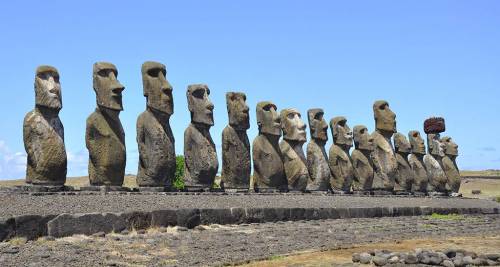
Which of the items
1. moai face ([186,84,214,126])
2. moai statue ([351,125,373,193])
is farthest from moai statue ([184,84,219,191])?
moai statue ([351,125,373,193])

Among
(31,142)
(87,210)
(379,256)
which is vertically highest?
(31,142)

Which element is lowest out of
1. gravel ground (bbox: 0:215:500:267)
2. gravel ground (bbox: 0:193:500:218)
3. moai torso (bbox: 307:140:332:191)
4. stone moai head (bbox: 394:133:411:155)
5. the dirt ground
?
the dirt ground

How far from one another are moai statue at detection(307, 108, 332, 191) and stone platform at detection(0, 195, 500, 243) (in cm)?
276

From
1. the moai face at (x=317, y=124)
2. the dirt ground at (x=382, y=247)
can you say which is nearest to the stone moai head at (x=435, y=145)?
the moai face at (x=317, y=124)

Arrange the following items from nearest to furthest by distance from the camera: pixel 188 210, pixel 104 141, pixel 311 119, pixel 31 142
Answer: pixel 188 210
pixel 31 142
pixel 104 141
pixel 311 119

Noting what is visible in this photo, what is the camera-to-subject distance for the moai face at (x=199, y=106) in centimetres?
1647

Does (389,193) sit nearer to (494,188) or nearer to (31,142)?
(31,142)

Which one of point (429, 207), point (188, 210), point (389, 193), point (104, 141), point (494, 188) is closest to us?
point (188, 210)

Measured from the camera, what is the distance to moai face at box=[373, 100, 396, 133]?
24.8m

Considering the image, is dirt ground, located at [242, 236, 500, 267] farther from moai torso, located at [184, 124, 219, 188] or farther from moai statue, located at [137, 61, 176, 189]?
moai torso, located at [184, 124, 219, 188]

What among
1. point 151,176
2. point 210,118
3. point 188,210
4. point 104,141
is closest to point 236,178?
point 210,118

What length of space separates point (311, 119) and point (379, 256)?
13.0 meters

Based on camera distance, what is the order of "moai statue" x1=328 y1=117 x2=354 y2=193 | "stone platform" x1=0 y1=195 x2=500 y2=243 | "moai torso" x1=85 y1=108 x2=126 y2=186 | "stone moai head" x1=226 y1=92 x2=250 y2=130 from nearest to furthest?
"stone platform" x1=0 y1=195 x2=500 y2=243
"moai torso" x1=85 y1=108 x2=126 y2=186
"stone moai head" x1=226 y1=92 x2=250 y2=130
"moai statue" x1=328 y1=117 x2=354 y2=193

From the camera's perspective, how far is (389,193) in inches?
942
